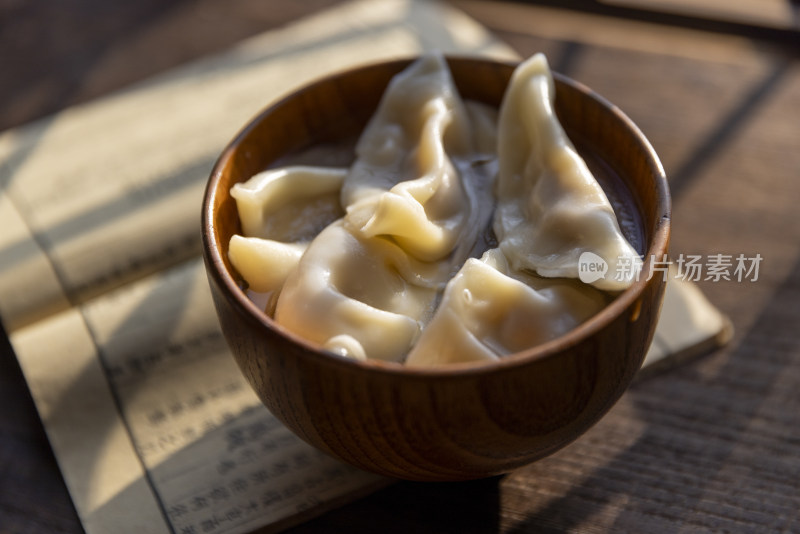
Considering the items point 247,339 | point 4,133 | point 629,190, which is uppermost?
point 629,190

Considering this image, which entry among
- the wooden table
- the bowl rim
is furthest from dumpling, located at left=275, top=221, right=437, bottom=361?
the wooden table

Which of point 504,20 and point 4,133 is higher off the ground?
Result: point 504,20

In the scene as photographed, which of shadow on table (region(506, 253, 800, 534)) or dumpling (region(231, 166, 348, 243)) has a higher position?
dumpling (region(231, 166, 348, 243))

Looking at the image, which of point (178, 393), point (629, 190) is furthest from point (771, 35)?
point (178, 393)

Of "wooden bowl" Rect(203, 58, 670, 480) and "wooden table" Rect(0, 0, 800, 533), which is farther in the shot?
"wooden table" Rect(0, 0, 800, 533)

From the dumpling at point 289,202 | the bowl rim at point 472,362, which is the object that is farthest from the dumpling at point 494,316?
the dumpling at point 289,202

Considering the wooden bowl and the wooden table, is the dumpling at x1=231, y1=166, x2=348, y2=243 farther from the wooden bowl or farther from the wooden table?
the wooden table

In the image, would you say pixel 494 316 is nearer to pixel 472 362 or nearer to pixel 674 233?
pixel 472 362

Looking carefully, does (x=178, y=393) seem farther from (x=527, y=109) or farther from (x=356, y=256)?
(x=527, y=109)
